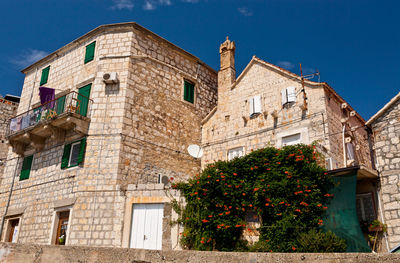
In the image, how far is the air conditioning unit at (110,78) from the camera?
48.7 ft

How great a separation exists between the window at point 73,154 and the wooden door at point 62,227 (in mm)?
1914

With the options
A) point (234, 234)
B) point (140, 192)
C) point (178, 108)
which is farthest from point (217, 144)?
point (234, 234)

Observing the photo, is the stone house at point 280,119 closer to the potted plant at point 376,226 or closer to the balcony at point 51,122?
the potted plant at point 376,226

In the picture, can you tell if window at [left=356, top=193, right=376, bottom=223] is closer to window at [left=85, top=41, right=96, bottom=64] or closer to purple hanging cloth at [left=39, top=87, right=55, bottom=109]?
window at [left=85, top=41, right=96, bottom=64]

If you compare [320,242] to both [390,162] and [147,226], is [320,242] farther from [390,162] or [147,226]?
[147,226]

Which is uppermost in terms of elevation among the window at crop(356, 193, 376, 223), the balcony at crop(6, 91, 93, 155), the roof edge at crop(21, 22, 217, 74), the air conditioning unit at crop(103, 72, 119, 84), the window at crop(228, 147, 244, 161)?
the roof edge at crop(21, 22, 217, 74)

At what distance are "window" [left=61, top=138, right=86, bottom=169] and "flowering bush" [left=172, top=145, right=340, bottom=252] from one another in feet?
15.2

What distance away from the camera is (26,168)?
16.8 metres

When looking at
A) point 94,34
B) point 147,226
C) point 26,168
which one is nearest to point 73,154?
point 26,168

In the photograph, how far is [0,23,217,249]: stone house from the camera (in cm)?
1298

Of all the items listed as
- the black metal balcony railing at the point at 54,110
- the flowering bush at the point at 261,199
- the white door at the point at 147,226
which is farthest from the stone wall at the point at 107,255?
the black metal balcony railing at the point at 54,110

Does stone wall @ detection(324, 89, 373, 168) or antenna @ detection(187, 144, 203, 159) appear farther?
antenna @ detection(187, 144, 203, 159)

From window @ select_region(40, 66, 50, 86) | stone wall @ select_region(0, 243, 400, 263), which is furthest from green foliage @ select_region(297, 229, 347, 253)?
window @ select_region(40, 66, 50, 86)

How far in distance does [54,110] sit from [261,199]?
394 inches
